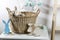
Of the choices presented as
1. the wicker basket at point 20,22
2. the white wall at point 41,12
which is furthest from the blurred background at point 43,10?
the wicker basket at point 20,22

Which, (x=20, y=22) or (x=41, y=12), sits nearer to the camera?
(x=20, y=22)

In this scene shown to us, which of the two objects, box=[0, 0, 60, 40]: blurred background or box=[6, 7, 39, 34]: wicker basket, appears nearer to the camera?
box=[6, 7, 39, 34]: wicker basket

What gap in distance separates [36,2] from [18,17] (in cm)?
33

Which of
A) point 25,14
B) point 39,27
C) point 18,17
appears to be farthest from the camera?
point 39,27

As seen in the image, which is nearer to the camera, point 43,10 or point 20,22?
point 20,22

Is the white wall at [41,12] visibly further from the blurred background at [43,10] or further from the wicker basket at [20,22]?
the wicker basket at [20,22]

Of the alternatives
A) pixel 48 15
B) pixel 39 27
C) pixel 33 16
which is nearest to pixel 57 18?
pixel 48 15

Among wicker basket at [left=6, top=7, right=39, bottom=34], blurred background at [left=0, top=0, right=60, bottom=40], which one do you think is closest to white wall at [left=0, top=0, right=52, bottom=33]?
blurred background at [left=0, top=0, right=60, bottom=40]

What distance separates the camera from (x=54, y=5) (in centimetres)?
130

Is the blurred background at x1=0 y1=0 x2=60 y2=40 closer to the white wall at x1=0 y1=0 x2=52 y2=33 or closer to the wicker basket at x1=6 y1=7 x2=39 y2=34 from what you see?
the white wall at x1=0 y1=0 x2=52 y2=33

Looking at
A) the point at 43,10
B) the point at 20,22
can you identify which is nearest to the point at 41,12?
the point at 43,10

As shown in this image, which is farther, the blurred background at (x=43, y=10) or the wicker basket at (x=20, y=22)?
the blurred background at (x=43, y=10)

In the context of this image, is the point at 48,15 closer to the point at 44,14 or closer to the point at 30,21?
the point at 44,14

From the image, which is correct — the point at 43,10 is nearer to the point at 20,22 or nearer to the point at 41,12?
the point at 41,12
